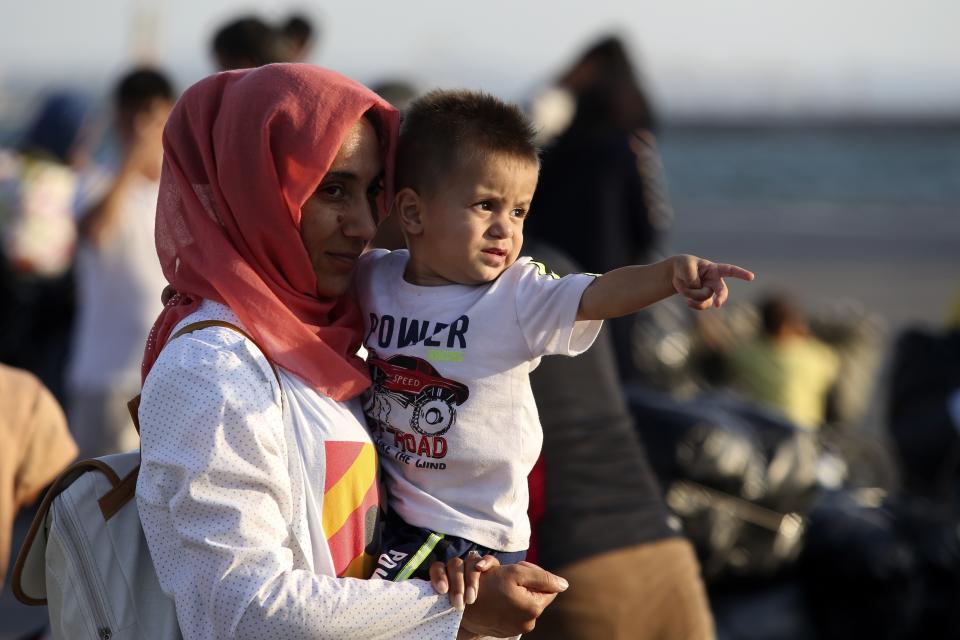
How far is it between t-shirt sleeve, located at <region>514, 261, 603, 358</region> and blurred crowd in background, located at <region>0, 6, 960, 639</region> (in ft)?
1.93

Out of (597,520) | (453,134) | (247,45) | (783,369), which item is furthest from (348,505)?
(783,369)

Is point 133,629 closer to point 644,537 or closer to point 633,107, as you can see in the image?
point 644,537

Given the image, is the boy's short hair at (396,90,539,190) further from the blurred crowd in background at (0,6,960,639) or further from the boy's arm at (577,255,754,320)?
the blurred crowd in background at (0,6,960,639)

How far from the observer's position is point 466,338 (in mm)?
2092

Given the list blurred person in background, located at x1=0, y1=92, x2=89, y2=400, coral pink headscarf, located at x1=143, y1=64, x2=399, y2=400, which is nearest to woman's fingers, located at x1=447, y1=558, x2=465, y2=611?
coral pink headscarf, located at x1=143, y1=64, x2=399, y2=400

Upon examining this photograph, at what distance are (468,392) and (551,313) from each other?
7.2 inches

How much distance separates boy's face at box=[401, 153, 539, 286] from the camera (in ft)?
6.87

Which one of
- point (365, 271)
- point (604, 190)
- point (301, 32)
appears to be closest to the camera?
point (365, 271)

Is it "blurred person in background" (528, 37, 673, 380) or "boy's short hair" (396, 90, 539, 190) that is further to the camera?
"blurred person in background" (528, 37, 673, 380)

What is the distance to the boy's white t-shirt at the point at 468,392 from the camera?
2.08 meters

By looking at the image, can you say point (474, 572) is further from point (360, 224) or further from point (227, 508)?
point (360, 224)

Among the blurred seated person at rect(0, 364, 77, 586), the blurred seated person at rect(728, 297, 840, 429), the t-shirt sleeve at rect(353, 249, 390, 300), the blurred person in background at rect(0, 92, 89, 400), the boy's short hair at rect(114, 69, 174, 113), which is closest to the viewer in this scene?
the t-shirt sleeve at rect(353, 249, 390, 300)

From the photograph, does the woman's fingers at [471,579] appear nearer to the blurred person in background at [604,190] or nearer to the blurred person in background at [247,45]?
the blurred person in background at [247,45]

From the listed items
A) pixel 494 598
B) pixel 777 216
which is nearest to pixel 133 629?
pixel 494 598
